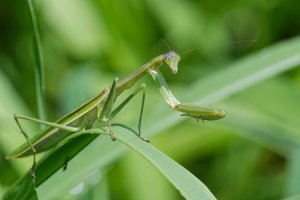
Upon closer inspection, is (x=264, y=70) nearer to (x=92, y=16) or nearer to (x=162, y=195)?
(x=162, y=195)

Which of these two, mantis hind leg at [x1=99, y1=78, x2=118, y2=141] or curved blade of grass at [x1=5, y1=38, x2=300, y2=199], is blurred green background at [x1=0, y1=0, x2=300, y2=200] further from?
mantis hind leg at [x1=99, y1=78, x2=118, y2=141]

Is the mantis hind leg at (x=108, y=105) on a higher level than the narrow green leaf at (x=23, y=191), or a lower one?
higher

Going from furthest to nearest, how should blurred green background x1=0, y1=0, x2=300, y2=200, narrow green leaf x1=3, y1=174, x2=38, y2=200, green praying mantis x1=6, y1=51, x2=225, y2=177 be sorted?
1. blurred green background x1=0, y1=0, x2=300, y2=200
2. green praying mantis x1=6, y1=51, x2=225, y2=177
3. narrow green leaf x1=3, y1=174, x2=38, y2=200

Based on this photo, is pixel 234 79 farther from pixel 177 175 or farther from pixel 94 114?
pixel 177 175

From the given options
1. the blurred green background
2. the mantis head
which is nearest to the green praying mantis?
the mantis head

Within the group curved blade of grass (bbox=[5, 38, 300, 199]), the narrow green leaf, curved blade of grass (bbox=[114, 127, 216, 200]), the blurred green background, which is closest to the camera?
curved blade of grass (bbox=[114, 127, 216, 200])

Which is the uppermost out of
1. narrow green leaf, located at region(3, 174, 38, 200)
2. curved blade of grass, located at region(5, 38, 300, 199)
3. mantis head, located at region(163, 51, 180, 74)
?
mantis head, located at region(163, 51, 180, 74)

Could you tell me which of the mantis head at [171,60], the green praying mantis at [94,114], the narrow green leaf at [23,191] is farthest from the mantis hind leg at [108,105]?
the narrow green leaf at [23,191]

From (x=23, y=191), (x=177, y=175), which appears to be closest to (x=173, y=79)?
(x=23, y=191)

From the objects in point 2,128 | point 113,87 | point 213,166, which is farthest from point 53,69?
point 113,87

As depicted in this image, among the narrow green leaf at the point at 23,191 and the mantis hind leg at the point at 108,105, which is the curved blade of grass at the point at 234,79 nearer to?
the mantis hind leg at the point at 108,105
